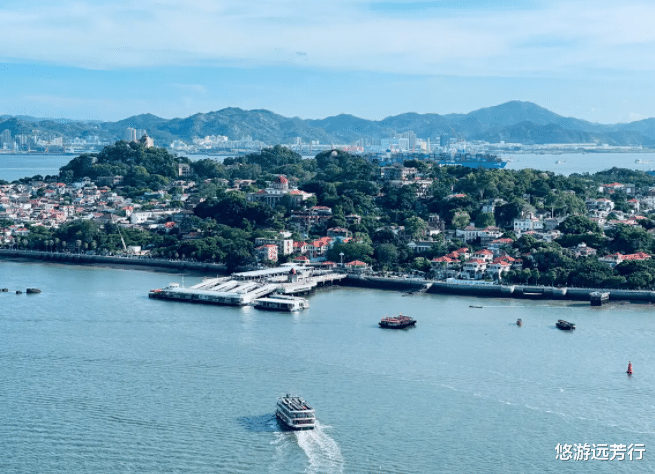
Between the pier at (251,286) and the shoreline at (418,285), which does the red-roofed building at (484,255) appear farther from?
the pier at (251,286)

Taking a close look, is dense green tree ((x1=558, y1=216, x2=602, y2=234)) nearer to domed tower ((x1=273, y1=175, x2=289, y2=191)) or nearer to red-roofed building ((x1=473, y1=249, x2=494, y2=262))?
red-roofed building ((x1=473, y1=249, x2=494, y2=262))

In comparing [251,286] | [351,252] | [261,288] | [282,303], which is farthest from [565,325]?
[351,252]

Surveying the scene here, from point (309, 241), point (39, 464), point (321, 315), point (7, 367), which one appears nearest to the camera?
point (39, 464)

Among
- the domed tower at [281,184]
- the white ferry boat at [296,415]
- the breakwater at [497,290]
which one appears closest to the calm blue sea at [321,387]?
the white ferry boat at [296,415]

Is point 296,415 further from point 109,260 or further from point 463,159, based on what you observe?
point 463,159

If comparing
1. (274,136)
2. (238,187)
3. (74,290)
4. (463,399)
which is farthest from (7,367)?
(274,136)

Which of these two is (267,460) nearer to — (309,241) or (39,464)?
(39,464)
